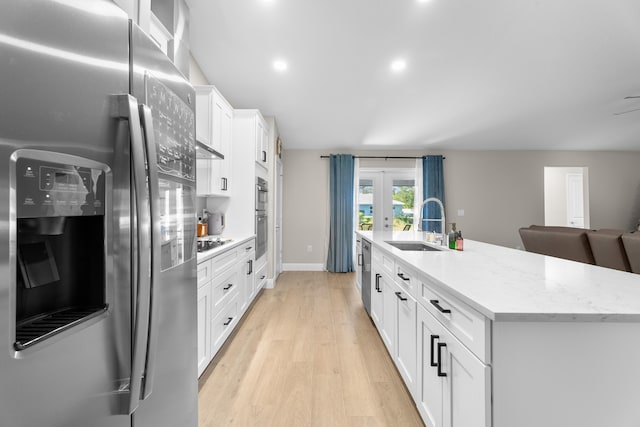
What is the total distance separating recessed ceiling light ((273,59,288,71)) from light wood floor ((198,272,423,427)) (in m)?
2.80

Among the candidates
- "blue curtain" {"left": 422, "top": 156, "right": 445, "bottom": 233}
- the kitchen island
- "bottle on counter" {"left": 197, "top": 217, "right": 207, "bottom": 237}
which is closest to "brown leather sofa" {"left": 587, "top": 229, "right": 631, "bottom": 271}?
the kitchen island

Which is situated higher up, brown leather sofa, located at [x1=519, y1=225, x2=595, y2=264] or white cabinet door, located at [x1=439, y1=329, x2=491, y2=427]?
brown leather sofa, located at [x1=519, y1=225, x2=595, y2=264]

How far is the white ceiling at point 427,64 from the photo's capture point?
8.07 ft

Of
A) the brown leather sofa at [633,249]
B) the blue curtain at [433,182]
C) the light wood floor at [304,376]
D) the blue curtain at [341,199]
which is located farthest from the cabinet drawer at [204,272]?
the blue curtain at [433,182]

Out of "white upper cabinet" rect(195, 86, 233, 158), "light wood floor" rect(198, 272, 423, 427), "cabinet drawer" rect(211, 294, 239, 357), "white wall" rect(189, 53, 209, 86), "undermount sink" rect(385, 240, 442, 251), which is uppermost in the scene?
A: "white wall" rect(189, 53, 209, 86)

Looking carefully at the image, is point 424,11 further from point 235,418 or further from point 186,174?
point 235,418

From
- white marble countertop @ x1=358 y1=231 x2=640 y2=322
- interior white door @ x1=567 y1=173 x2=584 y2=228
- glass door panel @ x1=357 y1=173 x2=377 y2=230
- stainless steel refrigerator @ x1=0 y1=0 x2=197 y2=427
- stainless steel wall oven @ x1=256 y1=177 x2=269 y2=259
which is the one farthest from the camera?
interior white door @ x1=567 y1=173 x2=584 y2=228

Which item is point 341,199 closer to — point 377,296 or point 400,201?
point 400,201

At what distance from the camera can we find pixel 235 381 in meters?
1.86

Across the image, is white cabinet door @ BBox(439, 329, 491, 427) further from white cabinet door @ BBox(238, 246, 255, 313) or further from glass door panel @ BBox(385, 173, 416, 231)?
glass door panel @ BBox(385, 173, 416, 231)

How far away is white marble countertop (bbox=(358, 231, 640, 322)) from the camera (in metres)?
0.82

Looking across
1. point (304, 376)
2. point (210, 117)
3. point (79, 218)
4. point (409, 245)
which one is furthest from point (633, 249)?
point (210, 117)

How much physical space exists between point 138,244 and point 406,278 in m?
1.44

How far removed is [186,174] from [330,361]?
1.76 meters
